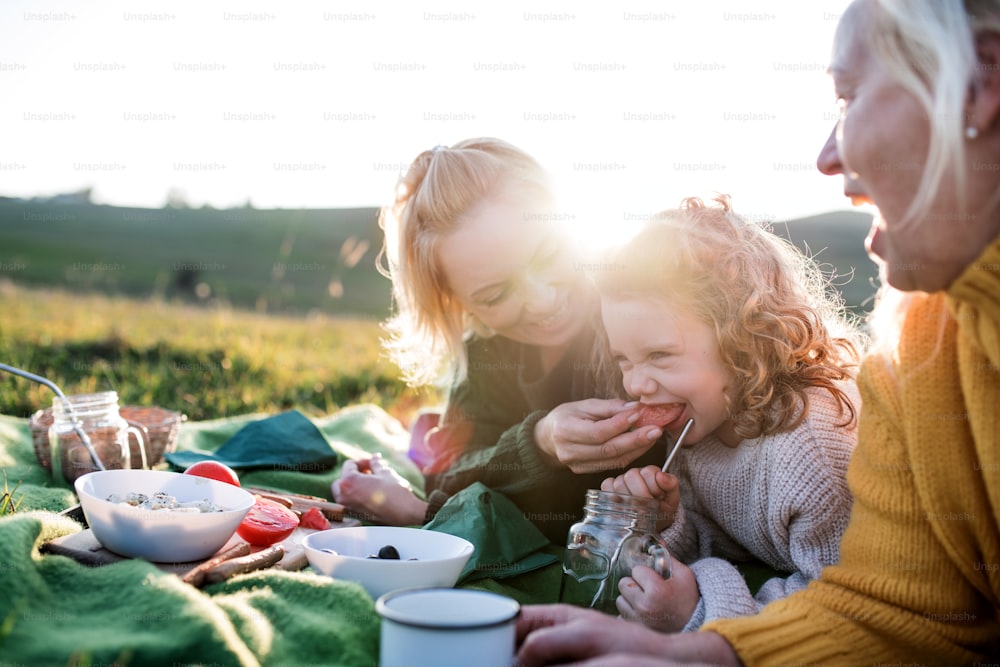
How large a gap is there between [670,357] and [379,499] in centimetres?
127

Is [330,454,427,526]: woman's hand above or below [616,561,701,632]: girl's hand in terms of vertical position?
below

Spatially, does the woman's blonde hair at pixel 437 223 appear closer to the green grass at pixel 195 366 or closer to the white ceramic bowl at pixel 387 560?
the green grass at pixel 195 366

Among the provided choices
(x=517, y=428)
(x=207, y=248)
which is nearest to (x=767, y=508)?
(x=517, y=428)

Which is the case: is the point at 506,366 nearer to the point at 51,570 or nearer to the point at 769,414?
the point at 769,414

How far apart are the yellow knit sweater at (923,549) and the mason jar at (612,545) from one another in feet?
1.36

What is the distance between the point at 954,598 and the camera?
170 centimetres

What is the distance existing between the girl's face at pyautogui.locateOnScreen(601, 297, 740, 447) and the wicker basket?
1.91 m

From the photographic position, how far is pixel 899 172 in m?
1.47

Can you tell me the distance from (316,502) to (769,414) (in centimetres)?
150

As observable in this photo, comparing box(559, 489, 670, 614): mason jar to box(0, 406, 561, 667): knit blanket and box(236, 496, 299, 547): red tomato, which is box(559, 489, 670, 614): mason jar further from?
box(236, 496, 299, 547): red tomato

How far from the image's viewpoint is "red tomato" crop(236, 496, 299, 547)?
2256mm

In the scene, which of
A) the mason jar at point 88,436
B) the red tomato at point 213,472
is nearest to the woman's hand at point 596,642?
the red tomato at point 213,472

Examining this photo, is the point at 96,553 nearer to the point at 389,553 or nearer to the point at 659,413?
the point at 389,553

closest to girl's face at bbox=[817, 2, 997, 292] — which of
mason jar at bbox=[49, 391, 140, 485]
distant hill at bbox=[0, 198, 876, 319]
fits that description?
mason jar at bbox=[49, 391, 140, 485]
